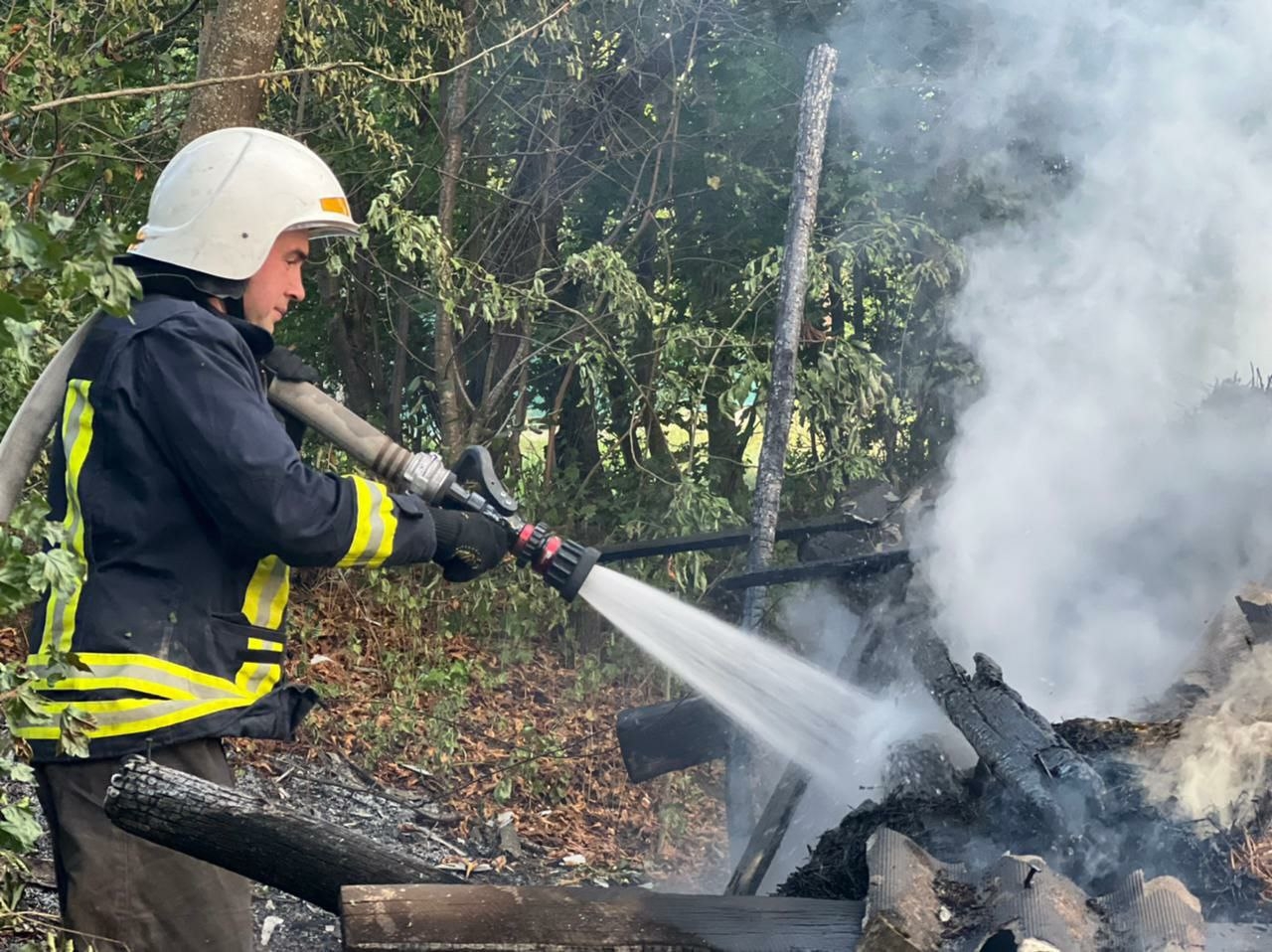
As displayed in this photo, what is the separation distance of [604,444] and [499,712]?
2.04 metres

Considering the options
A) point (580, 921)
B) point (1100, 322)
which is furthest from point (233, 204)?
point (1100, 322)

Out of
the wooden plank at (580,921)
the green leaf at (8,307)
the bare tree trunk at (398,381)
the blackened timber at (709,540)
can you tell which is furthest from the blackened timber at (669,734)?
the bare tree trunk at (398,381)

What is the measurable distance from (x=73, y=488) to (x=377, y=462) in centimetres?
73

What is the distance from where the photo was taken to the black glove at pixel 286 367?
3244 mm

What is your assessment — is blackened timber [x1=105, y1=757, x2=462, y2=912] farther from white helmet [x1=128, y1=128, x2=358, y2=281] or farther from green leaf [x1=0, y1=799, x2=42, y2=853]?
white helmet [x1=128, y1=128, x2=358, y2=281]

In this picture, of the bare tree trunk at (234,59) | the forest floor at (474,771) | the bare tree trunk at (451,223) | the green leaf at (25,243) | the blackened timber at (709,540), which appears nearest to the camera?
the green leaf at (25,243)

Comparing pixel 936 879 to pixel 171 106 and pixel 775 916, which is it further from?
pixel 171 106

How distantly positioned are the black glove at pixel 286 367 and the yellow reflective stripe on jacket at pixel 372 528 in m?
0.45

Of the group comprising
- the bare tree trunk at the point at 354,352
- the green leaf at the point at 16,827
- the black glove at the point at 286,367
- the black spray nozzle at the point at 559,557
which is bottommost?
the green leaf at the point at 16,827

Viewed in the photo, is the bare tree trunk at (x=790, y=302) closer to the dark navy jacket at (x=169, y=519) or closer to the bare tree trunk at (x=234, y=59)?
the bare tree trunk at (x=234, y=59)

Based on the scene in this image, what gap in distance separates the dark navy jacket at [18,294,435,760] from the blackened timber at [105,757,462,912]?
407mm

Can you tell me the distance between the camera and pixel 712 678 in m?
4.42

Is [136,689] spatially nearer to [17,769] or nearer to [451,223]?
[17,769]

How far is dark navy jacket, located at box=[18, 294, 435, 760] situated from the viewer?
8.91 feet
